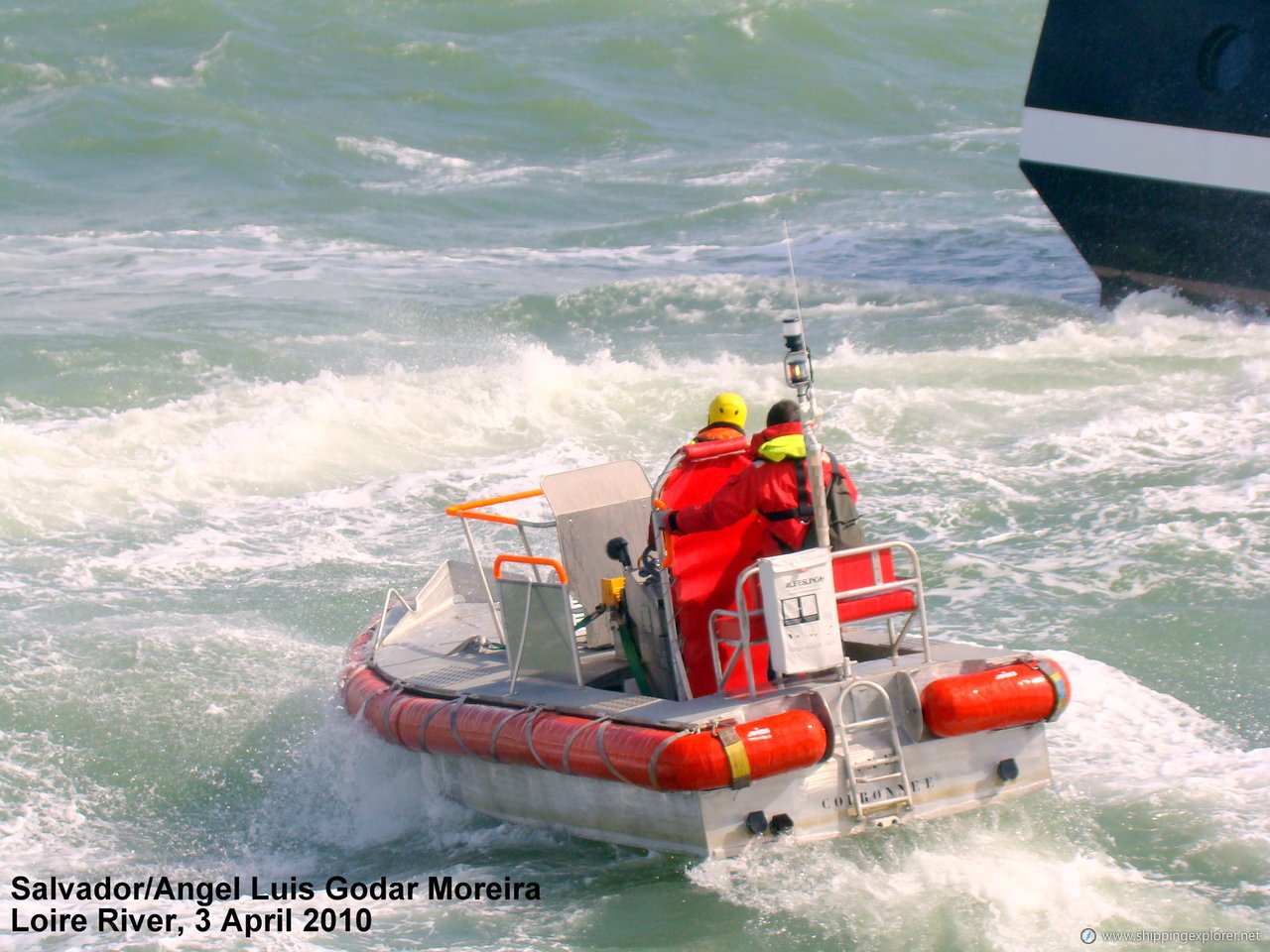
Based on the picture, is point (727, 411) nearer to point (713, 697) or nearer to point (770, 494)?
point (770, 494)

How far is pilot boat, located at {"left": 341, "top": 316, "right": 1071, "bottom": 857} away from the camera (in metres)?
5.07

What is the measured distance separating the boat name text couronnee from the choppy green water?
8 cm

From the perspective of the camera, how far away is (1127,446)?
10.6 meters

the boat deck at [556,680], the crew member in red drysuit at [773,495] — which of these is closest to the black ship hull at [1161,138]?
the boat deck at [556,680]

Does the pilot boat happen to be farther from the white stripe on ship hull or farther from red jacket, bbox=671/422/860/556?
the white stripe on ship hull

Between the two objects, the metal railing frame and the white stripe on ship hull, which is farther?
the white stripe on ship hull

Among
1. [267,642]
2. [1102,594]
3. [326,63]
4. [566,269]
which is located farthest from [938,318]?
[326,63]

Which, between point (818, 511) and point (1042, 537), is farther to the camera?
point (1042, 537)

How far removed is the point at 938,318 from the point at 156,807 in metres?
11.4

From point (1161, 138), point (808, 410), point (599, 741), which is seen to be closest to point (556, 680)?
point (599, 741)

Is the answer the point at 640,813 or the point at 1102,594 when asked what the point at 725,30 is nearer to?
the point at 1102,594

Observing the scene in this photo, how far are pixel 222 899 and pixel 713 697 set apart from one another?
2.05 m

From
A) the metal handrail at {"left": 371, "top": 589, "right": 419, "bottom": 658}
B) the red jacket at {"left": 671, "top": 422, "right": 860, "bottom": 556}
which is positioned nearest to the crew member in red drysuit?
the red jacket at {"left": 671, "top": 422, "right": 860, "bottom": 556}

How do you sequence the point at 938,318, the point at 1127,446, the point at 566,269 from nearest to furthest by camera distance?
the point at 1127,446
the point at 938,318
the point at 566,269
